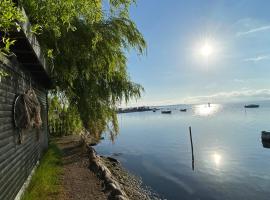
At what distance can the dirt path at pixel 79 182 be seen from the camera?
370 inches

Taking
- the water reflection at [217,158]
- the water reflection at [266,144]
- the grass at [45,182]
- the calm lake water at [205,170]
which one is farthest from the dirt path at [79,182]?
the water reflection at [266,144]

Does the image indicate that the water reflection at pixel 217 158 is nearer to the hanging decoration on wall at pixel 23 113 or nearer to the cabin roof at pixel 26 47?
the hanging decoration on wall at pixel 23 113

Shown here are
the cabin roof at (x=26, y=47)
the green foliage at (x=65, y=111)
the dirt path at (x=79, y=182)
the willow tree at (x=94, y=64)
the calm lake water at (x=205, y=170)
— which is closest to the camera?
the cabin roof at (x=26, y=47)

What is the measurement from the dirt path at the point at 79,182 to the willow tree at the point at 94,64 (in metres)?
3.42

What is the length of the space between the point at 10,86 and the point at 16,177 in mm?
2208

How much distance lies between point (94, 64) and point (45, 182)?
7.54 metres

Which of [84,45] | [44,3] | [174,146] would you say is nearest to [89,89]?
[84,45]

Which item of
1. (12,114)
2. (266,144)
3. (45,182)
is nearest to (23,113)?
(12,114)

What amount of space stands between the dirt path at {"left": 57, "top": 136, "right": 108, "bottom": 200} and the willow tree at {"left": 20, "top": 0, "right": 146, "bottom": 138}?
3422 mm

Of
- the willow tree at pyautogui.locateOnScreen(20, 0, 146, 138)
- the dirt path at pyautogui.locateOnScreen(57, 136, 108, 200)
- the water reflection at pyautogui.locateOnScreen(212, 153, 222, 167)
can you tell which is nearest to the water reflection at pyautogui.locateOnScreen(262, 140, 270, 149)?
the water reflection at pyautogui.locateOnScreen(212, 153, 222, 167)

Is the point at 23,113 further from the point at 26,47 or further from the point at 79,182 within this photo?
the point at 79,182

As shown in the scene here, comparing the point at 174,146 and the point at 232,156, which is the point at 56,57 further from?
the point at 174,146

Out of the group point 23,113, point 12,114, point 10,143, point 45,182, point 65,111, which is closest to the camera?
point 10,143

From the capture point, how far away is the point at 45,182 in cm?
1005
